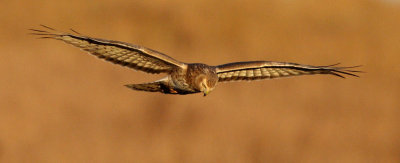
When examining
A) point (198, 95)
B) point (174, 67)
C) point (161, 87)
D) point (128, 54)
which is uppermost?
point (198, 95)

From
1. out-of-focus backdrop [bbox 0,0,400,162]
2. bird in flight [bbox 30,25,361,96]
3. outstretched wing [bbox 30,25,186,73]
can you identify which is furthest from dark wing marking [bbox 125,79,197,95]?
out-of-focus backdrop [bbox 0,0,400,162]

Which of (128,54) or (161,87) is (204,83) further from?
(128,54)

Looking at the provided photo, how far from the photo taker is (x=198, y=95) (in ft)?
78.3

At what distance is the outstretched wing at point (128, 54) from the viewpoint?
34.5 feet

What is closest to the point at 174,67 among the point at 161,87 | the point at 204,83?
the point at 161,87

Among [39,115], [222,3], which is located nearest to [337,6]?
[222,3]

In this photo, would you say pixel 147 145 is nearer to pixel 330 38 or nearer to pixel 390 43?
pixel 330 38

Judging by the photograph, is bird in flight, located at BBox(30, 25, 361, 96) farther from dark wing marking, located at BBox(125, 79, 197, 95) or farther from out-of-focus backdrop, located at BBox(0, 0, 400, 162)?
out-of-focus backdrop, located at BBox(0, 0, 400, 162)

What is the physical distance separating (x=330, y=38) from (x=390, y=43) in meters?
3.03

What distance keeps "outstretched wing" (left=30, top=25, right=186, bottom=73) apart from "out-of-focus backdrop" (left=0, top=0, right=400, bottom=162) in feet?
35.4

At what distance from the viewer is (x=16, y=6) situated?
27.2 metres

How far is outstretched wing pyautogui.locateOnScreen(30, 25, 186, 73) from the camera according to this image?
10.5 m

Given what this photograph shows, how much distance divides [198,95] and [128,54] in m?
12.6

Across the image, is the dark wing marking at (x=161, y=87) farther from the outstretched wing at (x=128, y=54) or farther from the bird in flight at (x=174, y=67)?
the outstretched wing at (x=128, y=54)
